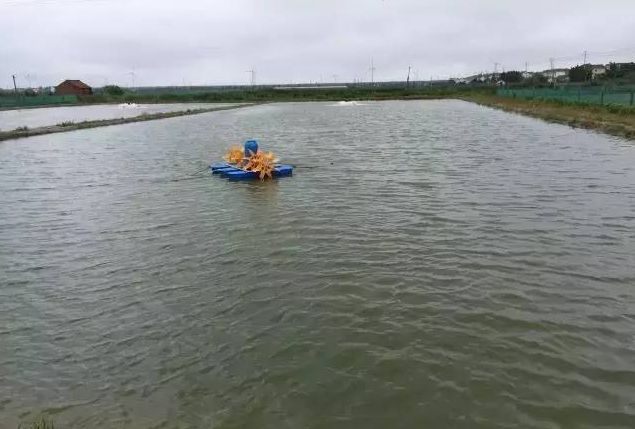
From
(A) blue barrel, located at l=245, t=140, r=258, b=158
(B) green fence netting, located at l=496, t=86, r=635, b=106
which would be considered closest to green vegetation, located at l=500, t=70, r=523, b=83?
(B) green fence netting, located at l=496, t=86, r=635, b=106

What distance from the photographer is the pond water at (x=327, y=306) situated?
436 centimetres

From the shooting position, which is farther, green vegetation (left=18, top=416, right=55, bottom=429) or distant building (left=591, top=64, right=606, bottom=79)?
distant building (left=591, top=64, right=606, bottom=79)

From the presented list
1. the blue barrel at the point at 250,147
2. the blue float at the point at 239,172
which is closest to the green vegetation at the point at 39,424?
the blue float at the point at 239,172

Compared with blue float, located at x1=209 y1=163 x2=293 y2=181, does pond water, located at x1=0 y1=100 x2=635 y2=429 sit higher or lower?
lower

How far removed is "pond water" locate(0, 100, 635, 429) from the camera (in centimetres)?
436

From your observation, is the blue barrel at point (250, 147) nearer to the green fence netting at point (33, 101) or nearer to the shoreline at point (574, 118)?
the shoreline at point (574, 118)

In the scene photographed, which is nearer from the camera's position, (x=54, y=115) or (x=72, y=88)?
(x=54, y=115)

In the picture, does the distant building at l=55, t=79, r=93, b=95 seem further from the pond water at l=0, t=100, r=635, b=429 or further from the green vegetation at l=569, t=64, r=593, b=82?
the pond water at l=0, t=100, r=635, b=429

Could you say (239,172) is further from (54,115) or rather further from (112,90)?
(112,90)

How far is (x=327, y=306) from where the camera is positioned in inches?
244

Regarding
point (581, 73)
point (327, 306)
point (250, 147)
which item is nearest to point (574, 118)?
point (250, 147)

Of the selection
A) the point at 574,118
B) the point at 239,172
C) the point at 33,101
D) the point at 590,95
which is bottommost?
the point at 239,172

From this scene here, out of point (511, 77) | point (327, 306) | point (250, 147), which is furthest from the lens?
point (511, 77)

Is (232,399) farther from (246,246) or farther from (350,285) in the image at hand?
(246,246)
